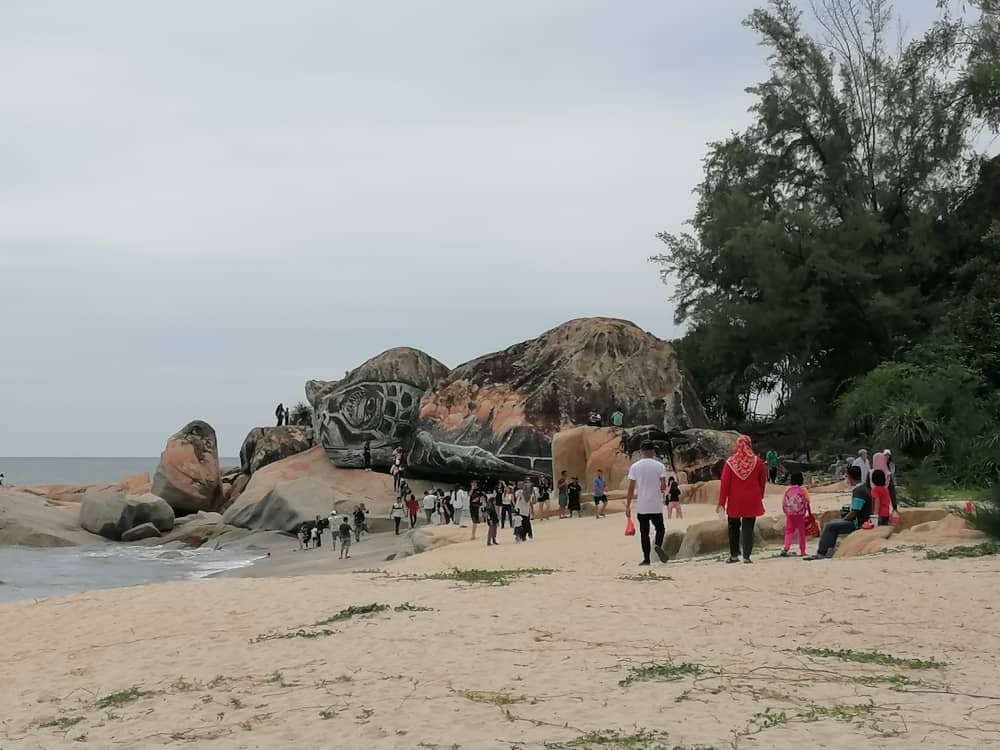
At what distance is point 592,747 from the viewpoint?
545 centimetres

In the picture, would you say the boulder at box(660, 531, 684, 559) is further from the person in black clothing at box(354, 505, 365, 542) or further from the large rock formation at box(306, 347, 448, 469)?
the large rock formation at box(306, 347, 448, 469)

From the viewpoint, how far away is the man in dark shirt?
41.7 feet

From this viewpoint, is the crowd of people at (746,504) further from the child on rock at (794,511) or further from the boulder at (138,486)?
the boulder at (138,486)

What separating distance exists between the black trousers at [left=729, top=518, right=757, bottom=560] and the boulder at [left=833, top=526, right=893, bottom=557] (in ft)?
4.22

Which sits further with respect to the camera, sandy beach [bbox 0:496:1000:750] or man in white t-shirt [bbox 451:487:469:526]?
man in white t-shirt [bbox 451:487:469:526]

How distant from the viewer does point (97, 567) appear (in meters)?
27.4

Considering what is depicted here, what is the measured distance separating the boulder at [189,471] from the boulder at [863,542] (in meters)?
33.1

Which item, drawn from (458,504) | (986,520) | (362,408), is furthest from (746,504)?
(362,408)

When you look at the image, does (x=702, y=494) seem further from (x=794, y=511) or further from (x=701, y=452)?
(x=794, y=511)

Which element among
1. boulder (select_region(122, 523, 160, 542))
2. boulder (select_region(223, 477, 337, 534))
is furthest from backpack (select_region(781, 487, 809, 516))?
boulder (select_region(122, 523, 160, 542))

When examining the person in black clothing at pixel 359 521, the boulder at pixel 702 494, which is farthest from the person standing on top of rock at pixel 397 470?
the boulder at pixel 702 494

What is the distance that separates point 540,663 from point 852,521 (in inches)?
298

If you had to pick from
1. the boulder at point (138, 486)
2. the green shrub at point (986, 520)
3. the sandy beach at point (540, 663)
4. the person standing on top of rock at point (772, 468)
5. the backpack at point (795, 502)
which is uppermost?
the boulder at point (138, 486)

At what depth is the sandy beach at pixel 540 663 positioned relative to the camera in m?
5.88
